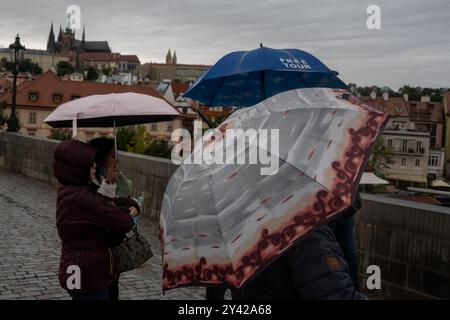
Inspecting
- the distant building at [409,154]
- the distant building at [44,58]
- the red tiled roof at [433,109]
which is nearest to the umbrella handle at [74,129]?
the distant building at [409,154]

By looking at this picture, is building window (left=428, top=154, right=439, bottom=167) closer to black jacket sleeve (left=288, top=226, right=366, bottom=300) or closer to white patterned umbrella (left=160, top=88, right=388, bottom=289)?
white patterned umbrella (left=160, top=88, right=388, bottom=289)

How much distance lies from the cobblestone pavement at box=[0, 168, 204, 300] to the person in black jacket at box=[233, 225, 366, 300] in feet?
13.1

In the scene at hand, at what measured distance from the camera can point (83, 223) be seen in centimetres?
346

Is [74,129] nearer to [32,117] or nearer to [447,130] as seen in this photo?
[32,117]

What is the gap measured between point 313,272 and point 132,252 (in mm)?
2282

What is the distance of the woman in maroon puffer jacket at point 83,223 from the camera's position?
3371mm

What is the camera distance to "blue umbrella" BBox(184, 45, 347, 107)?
18.7 ft

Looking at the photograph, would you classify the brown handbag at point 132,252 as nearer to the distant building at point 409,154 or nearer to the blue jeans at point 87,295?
the blue jeans at point 87,295

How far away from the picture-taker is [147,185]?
36.3 feet

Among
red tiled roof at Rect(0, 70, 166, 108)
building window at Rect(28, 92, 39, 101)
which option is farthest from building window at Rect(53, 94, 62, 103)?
building window at Rect(28, 92, 39, 101)
